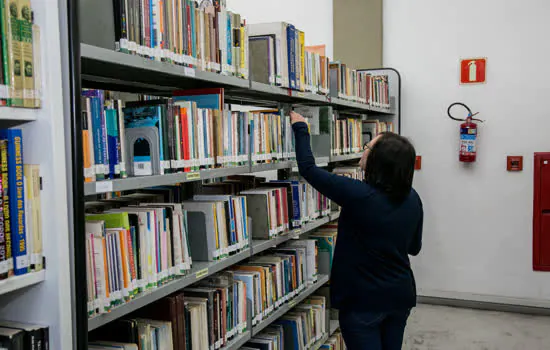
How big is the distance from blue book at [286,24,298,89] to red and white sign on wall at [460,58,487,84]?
2825 mm

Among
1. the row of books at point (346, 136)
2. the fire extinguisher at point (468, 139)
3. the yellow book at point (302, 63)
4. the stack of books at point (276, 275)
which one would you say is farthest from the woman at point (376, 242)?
the fire extinguisher at point (468, 139)

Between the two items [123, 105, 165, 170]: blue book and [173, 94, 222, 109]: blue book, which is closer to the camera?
[123, 105, 165, 170]: blue book

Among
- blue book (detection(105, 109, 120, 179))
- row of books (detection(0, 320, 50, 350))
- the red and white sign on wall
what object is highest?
the red and white sign on wall

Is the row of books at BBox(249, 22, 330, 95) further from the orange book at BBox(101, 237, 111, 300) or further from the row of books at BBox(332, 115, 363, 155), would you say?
the orange book at BBox(101, 237, 111, 300)

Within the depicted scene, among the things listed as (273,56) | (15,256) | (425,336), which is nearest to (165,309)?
A: (15,256)

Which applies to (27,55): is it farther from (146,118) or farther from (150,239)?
(150,239)

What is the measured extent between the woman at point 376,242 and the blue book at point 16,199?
1.47m

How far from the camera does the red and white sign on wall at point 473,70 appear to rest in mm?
5164

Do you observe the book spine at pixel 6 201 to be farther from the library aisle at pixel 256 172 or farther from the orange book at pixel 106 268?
the orange book at pixel 106 268

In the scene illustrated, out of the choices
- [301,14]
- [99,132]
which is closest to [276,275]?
[99,132]

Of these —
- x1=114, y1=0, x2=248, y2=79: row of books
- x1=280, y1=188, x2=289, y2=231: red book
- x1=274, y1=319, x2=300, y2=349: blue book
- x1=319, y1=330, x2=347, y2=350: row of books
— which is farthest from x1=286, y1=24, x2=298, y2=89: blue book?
x1=319, y1=330, x2=347, y2=350: row of books

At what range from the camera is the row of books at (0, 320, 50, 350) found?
1284 millimetres

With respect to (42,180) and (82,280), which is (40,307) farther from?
(42,180)

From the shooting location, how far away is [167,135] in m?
1.94
